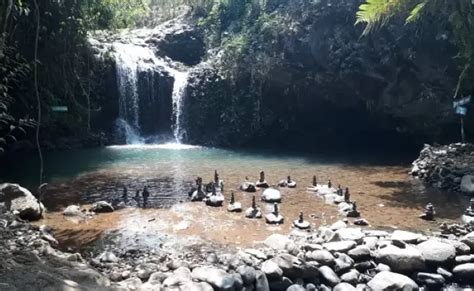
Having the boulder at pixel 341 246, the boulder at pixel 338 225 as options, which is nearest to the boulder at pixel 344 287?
the boulder at pixel 341 246

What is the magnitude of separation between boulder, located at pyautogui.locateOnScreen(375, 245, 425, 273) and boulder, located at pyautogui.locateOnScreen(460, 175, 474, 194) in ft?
19.2

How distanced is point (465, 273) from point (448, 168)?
7.05m

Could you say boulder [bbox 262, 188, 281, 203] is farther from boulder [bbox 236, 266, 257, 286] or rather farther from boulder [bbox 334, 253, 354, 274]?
boulder [bbox 236, 266, 257, 286]

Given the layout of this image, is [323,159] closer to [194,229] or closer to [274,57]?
[274,57]

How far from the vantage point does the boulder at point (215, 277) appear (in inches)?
241

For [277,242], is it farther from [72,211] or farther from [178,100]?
[178,100]

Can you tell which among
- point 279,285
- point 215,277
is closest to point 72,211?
point 215,277

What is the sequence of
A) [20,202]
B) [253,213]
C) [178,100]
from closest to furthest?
[20,202] → [253,213] → [178,100]

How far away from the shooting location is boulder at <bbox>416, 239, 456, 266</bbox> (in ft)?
24.2

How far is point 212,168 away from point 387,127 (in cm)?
1048

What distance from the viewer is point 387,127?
74.4 ft

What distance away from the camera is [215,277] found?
6234mm

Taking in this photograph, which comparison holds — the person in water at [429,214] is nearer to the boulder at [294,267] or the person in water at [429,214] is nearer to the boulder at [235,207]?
the boulder at [235,207]

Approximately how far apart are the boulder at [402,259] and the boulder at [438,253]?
146 mm
